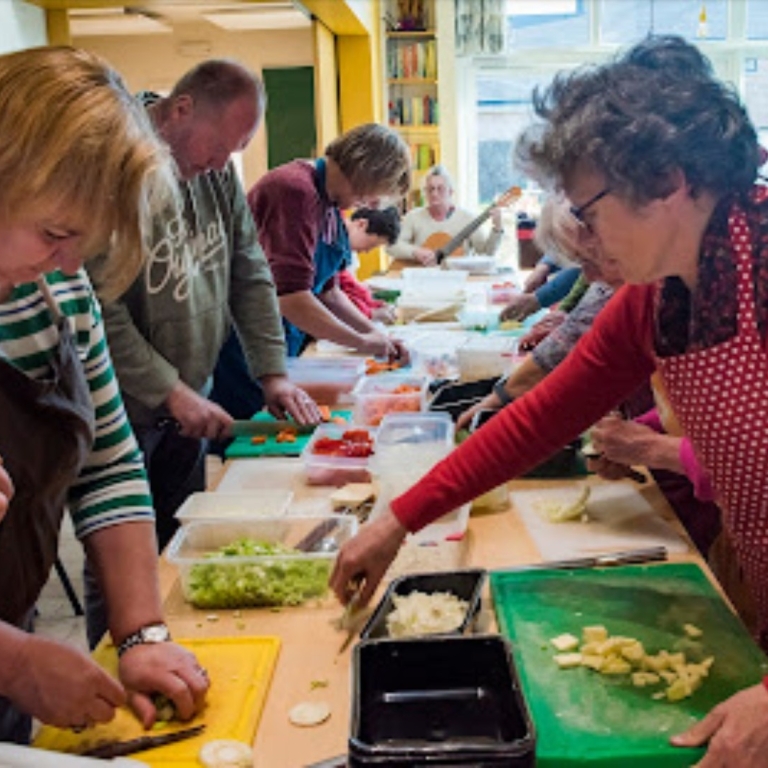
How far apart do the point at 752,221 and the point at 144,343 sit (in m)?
1.56

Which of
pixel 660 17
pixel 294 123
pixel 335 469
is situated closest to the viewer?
pixel 335 469

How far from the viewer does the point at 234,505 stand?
1971mm

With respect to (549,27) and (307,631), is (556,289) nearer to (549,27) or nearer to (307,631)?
(307,631)

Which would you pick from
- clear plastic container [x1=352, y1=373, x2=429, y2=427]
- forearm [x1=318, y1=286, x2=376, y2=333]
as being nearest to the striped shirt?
clear plastic container [x1=352, y1=373, x2=429, y2=427]

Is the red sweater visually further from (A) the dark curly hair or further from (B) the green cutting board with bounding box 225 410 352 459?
(B) the green cutting board with bounding box 225 410 352 459

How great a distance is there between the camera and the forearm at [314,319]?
3.45 m

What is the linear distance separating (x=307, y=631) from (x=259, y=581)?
13 cm

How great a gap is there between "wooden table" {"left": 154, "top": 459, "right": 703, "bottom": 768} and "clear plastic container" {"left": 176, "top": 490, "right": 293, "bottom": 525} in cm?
9

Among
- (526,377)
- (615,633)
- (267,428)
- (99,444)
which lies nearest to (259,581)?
(99,444)

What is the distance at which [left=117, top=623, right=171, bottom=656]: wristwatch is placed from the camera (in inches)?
55.0

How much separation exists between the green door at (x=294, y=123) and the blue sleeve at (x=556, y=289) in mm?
5987

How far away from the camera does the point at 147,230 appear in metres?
1.29

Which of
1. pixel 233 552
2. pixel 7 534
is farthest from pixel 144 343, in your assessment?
pixel 7 534

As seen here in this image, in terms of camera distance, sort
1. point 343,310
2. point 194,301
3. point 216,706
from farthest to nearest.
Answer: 1. point 343,310
2. point 194,301
3. point 216,706
